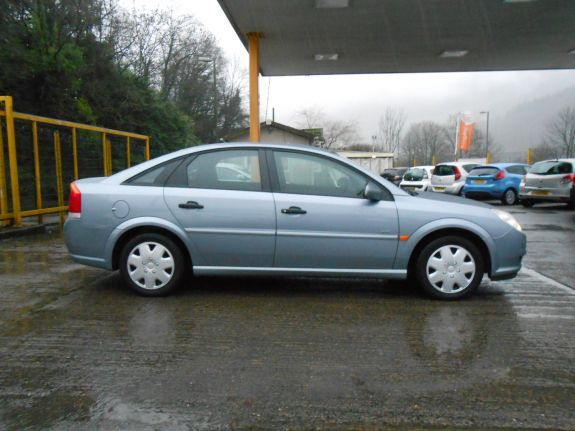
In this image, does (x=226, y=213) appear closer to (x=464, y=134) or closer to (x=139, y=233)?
(x=139, y=233)

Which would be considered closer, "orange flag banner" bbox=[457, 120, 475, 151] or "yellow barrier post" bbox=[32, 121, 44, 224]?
"yellow barrier post" bbox=[32, 121, 44, 224]

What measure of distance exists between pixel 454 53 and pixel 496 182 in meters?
4.63

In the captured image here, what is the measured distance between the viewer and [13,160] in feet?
26.4

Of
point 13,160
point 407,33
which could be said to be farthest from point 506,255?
point 407,33

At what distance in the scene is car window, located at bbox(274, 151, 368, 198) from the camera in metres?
4.41

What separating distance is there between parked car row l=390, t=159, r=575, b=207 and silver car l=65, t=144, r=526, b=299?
20.0 ft

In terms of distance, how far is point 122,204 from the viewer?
174 inches

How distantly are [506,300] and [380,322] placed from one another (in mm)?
1512

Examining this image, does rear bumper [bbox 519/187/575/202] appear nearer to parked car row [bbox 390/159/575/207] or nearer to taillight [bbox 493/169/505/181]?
parked car row [bbox 390/159/575/207]

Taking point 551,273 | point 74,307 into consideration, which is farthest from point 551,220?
point 74,307

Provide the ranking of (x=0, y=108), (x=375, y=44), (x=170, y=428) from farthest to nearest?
(x=375, y=44)
(x=0, y=108)
(x=170, y=428)

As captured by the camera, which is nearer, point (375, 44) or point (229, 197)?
point (229, 197)

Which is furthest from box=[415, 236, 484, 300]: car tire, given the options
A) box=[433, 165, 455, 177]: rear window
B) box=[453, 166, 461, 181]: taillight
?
box=[433, 165, 455, 177]: rear window

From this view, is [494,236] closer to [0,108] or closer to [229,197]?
[229,197]
